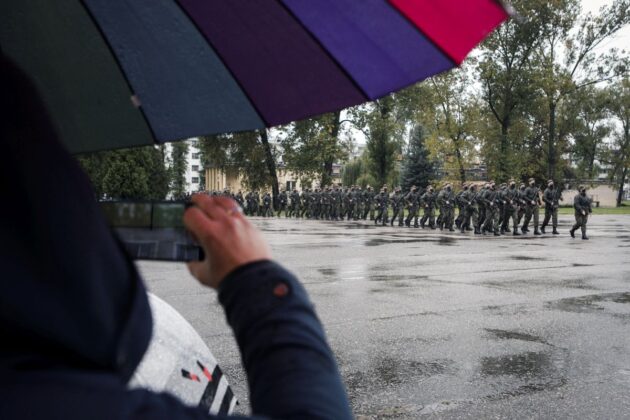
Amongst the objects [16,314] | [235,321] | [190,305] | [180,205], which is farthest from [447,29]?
[190,305]

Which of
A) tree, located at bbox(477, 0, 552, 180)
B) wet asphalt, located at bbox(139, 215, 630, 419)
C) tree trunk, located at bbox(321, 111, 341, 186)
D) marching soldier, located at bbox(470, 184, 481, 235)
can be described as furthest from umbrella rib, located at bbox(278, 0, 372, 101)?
tree trunk, located at bbox(321, 111, 341, 186)

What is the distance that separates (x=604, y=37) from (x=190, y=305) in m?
34.2

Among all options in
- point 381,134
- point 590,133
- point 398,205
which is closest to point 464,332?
point 398,205

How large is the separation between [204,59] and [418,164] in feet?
188

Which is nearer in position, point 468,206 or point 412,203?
point 468,206

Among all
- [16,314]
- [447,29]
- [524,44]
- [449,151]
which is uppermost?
[524,44]

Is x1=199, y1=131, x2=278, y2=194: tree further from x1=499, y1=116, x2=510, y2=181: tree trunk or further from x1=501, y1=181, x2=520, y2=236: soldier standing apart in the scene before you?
x1=501, y1=181, x2=520, y2=236: soldier standing apart

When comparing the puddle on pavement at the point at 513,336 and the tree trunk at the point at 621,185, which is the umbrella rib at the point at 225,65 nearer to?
the puddle on pavement at the point at 513,336

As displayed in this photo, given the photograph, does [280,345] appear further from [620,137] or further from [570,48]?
[620,137]

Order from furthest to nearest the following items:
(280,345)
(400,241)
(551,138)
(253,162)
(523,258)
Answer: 1. (253,162)
2. (551,138)
3. (400,241)
4. (523,258)
5. (280,345)

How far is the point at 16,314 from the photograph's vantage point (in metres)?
0.63

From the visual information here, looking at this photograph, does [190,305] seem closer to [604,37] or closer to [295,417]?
[295,417]

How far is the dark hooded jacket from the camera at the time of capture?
63 cm

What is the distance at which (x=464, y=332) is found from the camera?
641cm
